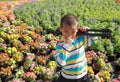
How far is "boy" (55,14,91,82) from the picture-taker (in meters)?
4.51

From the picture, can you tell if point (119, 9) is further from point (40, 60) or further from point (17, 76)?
point (17, 76)

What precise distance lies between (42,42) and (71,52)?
3761 mm

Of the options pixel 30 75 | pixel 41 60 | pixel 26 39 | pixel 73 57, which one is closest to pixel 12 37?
pixel 26 39

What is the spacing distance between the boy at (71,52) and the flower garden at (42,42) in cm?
134

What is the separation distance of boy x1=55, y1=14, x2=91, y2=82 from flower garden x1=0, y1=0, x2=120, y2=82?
134 centimetres

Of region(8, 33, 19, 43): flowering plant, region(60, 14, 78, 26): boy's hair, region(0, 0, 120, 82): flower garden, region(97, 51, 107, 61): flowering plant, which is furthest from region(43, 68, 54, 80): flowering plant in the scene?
region(60, 14, 78, 26): boy's hair

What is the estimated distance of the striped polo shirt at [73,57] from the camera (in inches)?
183

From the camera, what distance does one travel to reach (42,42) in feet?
27.7

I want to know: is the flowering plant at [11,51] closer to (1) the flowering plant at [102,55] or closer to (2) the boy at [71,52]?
(1) the flowering plant at [102,55]

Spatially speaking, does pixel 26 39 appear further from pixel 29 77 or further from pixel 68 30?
pixel 68 30

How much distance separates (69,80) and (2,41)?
12.1 feet

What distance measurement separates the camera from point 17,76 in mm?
6922

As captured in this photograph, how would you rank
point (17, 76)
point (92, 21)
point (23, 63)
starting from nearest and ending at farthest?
point (17, 76), point (23, 63), point (92, 21)

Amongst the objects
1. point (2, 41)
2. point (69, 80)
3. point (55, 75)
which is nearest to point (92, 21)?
point (2, 41)
